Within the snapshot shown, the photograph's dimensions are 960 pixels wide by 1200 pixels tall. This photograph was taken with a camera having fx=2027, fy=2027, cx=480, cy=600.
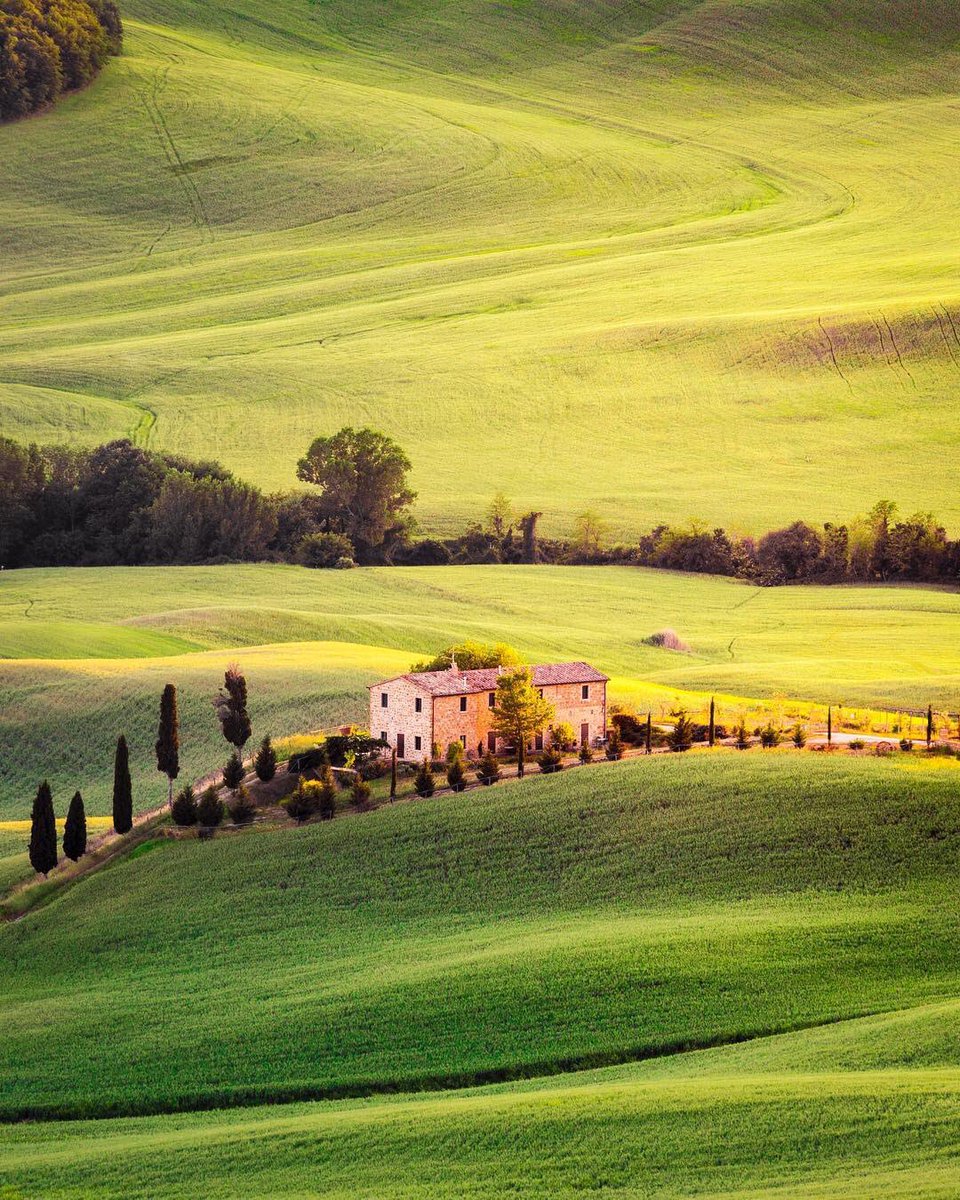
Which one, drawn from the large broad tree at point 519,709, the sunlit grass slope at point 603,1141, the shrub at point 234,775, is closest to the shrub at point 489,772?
the large broad tree at point 519,709

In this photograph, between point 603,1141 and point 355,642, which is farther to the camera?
point 355,642

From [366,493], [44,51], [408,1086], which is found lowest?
[408,1086]

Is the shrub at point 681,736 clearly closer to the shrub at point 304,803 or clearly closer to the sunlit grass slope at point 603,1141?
the shrub at point 304,803

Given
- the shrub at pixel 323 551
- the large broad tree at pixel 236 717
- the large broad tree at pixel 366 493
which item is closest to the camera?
the large broad tree at pixel 236 717

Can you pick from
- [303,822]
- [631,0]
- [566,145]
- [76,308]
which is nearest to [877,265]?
[566,145]

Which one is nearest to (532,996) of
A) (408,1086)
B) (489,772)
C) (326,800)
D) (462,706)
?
(408,1086)

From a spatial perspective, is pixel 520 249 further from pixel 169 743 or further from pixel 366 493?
pixel 169 743
